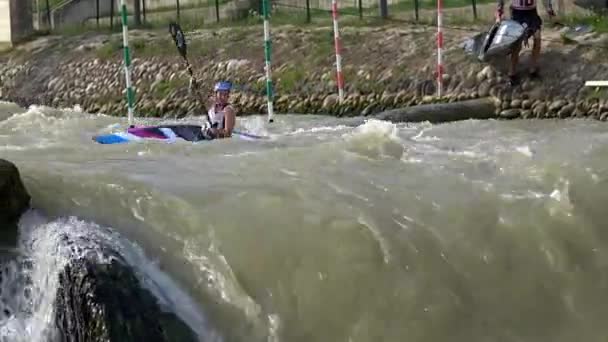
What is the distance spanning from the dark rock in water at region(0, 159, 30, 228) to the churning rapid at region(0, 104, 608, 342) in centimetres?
9

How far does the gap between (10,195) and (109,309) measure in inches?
36.3

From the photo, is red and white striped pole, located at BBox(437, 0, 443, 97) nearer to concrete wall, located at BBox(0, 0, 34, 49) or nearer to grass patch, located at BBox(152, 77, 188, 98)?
grass patch, located at BBox(152, 77, 188, 98)

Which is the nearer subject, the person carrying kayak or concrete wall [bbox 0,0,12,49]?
the person carrying kayak

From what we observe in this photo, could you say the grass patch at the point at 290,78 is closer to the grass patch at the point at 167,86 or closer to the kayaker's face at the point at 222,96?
the grass patch at the point at 167,86

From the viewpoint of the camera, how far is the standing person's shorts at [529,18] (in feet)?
40.4

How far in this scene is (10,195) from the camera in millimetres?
5523

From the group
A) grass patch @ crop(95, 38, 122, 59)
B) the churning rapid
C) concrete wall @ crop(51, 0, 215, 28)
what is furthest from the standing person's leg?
concrete wall @ crop(51, 0, 215, 28)

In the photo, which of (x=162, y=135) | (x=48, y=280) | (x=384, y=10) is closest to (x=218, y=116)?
(x=162, y=135)

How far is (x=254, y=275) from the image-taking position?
5.68m

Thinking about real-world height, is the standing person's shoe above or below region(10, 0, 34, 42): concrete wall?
below

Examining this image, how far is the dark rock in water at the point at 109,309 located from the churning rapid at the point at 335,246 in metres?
0.10

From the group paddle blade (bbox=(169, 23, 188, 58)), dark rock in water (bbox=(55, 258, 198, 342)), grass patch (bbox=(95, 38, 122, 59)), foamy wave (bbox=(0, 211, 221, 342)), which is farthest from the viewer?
grass patch (bbox=(95, 38, 122, 59))

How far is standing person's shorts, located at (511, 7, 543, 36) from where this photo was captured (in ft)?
40.4

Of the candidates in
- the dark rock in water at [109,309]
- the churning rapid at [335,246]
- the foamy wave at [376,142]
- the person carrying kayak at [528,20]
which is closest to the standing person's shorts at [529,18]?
the person carrying kayak at [528,20]
